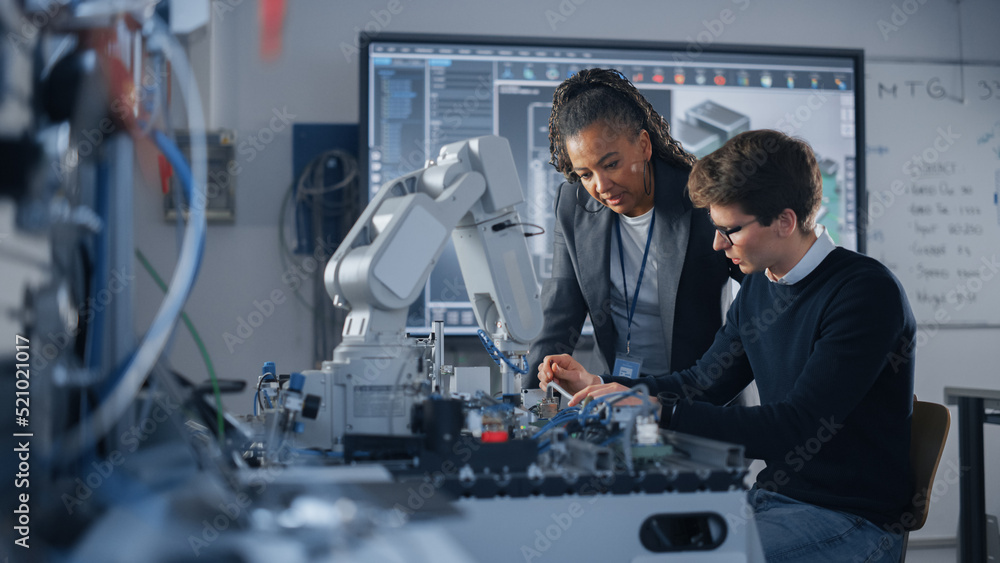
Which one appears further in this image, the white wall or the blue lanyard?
the white wall

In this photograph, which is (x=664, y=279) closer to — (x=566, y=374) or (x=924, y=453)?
(x=566, y=374)

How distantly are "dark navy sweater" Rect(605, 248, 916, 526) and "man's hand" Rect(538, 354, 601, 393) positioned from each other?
24 centimetres

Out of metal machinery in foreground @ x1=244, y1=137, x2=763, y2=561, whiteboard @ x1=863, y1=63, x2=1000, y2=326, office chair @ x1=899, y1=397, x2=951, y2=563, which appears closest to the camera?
metal machinery in foreground @ x1=244, y1=137, x2=763, y2=561

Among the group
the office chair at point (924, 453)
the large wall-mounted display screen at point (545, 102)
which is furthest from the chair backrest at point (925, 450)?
the large wall-mounted display screen at point (545, 102)

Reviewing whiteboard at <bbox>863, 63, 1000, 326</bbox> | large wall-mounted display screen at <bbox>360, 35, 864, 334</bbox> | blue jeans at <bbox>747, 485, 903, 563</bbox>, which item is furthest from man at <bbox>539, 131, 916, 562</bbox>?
whiteboard at <bbox>863, 63, 1000, 326</bbox>

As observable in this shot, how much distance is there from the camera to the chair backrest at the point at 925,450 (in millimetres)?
1413

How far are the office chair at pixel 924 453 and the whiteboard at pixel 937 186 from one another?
1984mm

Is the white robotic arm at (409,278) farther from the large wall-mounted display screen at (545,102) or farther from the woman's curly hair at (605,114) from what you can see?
the large wall-mounted display screen at (545,102)

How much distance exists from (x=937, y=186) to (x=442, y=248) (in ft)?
9.64

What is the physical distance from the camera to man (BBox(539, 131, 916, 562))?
1.32m

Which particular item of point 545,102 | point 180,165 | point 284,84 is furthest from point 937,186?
point 180,165

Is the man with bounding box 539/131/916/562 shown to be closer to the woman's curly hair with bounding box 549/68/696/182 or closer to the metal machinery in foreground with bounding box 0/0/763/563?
the metal machinery in foreground with bounding box 0/0/763/563

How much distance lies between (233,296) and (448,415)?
216 centimetres

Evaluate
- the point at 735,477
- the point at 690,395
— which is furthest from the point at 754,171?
the point at 735,477
